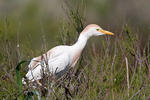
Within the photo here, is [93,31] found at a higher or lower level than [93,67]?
higher

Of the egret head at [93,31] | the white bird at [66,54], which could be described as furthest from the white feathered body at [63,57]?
the egret head at [93,31]

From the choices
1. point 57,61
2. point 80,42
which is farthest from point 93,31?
point 57,61

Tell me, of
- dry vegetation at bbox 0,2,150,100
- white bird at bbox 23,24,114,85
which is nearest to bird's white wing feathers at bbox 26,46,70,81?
white bird at bbox 23,24,114,85

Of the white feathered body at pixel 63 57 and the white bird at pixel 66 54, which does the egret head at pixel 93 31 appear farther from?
the white feathered body at pixel 63 57

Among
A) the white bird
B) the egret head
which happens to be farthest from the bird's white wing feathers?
the egret head

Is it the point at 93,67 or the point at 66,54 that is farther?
the point at 66,54

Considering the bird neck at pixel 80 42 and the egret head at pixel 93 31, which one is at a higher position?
the egret head at pixel 93 31

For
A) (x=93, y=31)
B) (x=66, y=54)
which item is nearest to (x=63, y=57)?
(x=66, y=54)

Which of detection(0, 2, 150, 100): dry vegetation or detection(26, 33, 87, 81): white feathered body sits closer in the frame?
detection(0, 2, 150, 100): dry vegetation

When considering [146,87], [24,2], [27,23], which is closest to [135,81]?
[146,87]

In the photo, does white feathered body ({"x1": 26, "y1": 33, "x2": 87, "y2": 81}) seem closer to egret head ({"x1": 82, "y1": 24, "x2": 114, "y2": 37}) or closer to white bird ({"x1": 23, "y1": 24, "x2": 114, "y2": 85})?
white bird ({"x1": 23, "y1": 24, "x2": 114, "y2": 85})

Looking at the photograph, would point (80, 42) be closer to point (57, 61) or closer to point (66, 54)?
point (66, 54)

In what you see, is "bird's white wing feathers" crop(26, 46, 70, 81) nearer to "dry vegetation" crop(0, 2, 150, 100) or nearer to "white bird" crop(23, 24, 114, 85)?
"white bird" crop(23, 24, 114, 85)

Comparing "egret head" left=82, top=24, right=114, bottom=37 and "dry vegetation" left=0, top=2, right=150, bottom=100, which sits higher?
"egret head" left=82, top=24, right=114, bottom=37
